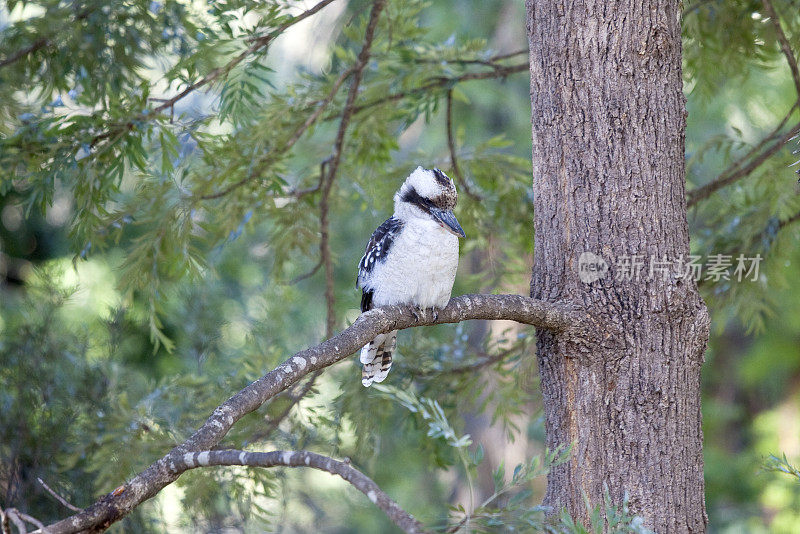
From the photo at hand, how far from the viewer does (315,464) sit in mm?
1556

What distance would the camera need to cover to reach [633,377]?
2.26 m

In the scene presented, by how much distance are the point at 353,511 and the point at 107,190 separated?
5042 mm

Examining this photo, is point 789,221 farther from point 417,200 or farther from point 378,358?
point 378,358

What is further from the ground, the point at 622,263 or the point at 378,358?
the point at 622,263

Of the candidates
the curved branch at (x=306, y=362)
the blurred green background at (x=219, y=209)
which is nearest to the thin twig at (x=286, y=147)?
the blurred green background at (x=219, y=209)

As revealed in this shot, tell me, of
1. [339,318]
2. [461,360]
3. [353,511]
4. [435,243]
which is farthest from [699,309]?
[353,511]

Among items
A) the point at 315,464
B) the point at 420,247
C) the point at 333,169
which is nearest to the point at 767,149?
the point at 420,247

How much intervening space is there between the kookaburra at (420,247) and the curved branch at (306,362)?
0.08 meters

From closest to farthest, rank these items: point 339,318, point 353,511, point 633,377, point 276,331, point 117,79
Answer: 1. point 633,377
2. point 117,79
3. point 276,331
4. point 339,318
5. point 353,511

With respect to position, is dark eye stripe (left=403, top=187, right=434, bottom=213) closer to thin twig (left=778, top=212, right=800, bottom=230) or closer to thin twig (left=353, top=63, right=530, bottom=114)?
thin twig (left=353, top=63, right=530, bottom=114)

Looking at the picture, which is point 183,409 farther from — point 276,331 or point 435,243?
point 276,331

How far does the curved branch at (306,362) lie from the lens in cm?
154

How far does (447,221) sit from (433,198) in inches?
4.2

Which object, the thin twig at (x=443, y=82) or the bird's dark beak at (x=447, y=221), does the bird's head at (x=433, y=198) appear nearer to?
the bird's dark beak at (x=447, y=221)
